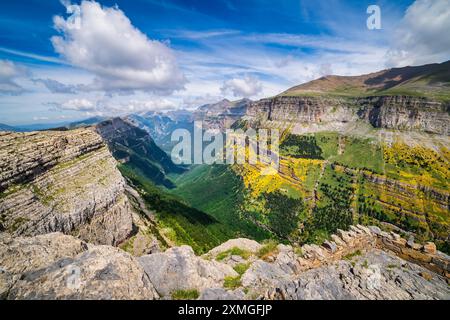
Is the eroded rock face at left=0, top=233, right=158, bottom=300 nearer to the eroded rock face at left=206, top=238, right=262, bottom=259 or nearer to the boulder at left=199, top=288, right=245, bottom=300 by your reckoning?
the boulder at left=199, top=288, right=245, bottom=300

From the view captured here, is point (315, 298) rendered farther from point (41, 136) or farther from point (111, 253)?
point (41, 136)

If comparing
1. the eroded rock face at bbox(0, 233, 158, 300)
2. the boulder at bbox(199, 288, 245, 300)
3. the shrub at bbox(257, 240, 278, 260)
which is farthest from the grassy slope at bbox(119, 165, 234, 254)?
the boulder at bbox(199, 288, 245, 300)

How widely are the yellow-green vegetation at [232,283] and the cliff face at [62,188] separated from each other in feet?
144

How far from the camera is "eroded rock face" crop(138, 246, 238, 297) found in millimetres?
18203

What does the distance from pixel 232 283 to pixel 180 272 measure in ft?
14.3

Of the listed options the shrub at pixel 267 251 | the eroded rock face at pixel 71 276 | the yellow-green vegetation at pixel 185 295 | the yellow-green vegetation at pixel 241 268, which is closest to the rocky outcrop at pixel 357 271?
the shrub at pixel 267 251

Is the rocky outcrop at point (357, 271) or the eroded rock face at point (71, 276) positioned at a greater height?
the eroded rock face at point (71, 276)

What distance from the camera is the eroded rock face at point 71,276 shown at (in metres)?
13.4

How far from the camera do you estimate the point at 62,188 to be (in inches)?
2325

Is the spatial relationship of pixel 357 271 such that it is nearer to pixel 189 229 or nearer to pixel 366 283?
pixel 366 283

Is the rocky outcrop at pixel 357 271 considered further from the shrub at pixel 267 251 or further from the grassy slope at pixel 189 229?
the grassy slope at pixel 189 229

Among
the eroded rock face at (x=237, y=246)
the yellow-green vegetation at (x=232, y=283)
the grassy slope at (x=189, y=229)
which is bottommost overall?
the grassy slope at (x=189, y=229)
